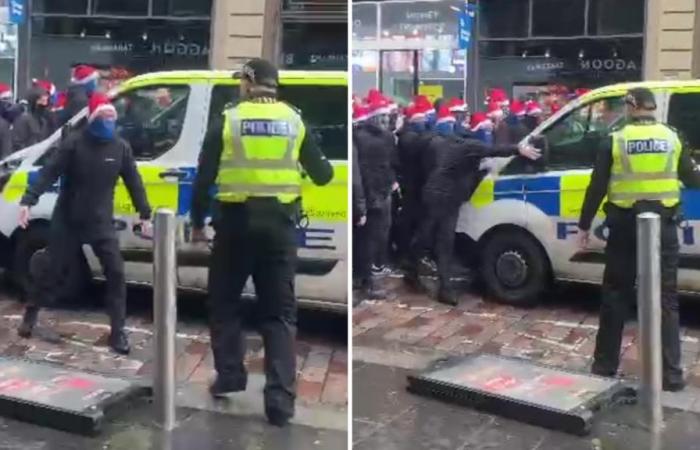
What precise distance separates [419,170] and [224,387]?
2.52 ft

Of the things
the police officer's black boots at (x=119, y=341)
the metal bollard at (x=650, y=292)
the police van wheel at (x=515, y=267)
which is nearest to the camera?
the metal bollard at (x=650, y=292)

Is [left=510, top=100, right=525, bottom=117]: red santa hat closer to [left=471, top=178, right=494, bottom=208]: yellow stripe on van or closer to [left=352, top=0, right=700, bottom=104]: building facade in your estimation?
[left=352, top=0, right=700, bottom=104]: building facade

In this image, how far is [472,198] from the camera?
9.04ft

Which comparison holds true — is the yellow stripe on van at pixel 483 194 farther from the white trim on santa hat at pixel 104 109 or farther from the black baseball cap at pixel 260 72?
the white trim on santa hat at pixel 104 109

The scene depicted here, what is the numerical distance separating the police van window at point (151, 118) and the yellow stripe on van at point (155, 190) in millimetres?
41

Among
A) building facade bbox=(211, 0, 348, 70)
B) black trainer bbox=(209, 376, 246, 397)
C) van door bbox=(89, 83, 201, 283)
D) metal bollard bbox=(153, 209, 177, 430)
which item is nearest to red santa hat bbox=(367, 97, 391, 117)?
building facade bbox=(211, 0, 348, 70)

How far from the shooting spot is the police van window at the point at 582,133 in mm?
2625

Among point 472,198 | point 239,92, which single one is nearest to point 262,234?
point 239,92

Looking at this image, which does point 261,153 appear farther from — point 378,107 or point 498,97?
point 498,97

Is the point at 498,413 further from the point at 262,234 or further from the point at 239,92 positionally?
the point at 239,92

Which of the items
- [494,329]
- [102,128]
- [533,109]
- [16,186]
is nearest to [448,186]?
[533,109]

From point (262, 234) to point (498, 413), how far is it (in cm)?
79

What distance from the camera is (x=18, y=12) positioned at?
2811mm

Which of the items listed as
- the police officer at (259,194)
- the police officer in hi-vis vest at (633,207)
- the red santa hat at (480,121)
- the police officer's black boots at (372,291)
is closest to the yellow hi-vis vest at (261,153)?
the police officer at (259,194)
